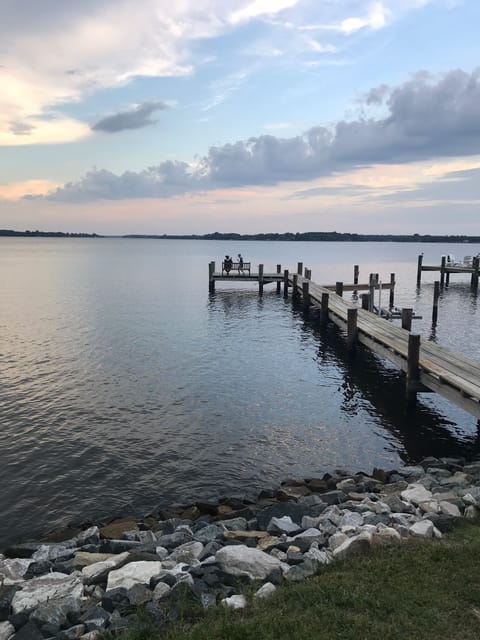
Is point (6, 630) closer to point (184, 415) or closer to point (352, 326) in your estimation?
point (184, 415)

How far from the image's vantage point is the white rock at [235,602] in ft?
18.8

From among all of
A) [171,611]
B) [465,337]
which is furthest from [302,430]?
[465,337]

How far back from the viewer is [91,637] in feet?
18.2

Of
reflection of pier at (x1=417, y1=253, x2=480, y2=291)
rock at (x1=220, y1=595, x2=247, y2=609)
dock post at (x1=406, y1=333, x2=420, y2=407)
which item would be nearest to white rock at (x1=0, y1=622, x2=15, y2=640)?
rock at (x1=220, y1=595, x2=247, y2=609)

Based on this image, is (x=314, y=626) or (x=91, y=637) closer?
(x=314, y=626)

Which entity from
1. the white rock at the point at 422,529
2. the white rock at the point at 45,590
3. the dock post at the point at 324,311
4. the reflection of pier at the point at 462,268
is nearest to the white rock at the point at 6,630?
the white rock at the point at 45,590

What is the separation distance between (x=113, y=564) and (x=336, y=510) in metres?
3.84

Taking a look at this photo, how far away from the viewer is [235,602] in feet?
19.1

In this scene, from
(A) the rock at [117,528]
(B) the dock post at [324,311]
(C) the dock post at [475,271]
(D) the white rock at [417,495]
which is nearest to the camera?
(D) the white rock at [417,495]

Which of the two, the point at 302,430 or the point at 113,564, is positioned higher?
the point at 113,564

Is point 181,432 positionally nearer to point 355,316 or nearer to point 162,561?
point 162,561

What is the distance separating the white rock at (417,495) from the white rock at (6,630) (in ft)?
20.7

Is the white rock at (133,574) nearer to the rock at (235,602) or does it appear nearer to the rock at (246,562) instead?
the rock at (246,562)

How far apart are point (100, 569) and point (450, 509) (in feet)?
17.6
